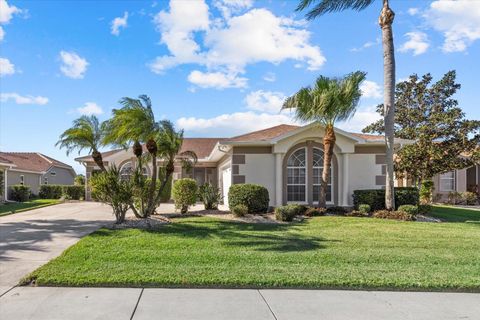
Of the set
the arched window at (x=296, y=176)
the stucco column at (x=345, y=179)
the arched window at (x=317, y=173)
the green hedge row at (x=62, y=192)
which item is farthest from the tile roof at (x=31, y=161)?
the stucco column at (x=345, y=179)

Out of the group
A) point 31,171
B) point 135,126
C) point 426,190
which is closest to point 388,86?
point 135,126

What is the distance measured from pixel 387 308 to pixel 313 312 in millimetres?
1092

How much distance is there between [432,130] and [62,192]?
27.9 meters

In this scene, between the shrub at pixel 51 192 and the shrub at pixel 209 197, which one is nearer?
the shrub at pixel 209 197

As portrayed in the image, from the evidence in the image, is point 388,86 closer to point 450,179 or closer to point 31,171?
point 450,179

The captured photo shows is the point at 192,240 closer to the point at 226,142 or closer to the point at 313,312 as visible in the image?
the point at 313,312

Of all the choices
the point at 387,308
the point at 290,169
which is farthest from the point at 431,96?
the point at 387,308

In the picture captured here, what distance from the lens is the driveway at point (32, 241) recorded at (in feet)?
22.5

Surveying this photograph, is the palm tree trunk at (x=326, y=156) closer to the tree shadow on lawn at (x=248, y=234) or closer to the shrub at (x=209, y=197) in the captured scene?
the tree shadow on lawn at (x=248, y=234)

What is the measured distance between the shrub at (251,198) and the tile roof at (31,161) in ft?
77.1

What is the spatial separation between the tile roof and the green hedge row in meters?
2.74

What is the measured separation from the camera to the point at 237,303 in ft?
17.4

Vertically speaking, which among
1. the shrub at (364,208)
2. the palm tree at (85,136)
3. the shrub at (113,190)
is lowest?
the shrub at (364,208)

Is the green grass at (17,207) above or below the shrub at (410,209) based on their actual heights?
below
